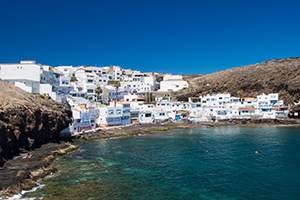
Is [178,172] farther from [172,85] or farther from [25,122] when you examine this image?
[172,85]

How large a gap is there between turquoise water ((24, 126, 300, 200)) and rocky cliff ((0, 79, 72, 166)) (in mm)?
6560

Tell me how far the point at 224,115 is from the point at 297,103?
1233 inches

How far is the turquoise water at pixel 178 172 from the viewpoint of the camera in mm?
23500

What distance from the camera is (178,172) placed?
30203 mm

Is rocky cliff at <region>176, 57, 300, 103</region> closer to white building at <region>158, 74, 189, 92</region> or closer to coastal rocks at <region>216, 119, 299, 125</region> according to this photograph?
white building at <region>158, 74, 189, 92</region>

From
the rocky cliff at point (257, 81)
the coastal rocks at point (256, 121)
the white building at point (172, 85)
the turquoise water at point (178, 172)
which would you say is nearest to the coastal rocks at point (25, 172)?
the turquoise water at point (178, 172)

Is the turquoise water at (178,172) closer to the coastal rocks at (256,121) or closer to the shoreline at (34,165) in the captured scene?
the shoreline at (34,165)

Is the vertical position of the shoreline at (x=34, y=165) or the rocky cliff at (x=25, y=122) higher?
the rocky cliff at (x=25, y=122)

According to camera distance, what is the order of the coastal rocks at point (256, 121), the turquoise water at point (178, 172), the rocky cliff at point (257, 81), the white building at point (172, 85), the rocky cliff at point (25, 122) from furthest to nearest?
the white building at point (172, 85) → the rocky cliff at point (257, 81) → the coastal rocks at point (256, 121) → the rocky cliff at point (25, 122) → the turquoise water at point (178, 172)

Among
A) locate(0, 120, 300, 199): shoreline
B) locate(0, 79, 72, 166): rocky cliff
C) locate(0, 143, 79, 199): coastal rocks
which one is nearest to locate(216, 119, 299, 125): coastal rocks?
locate(0, 120, 300, 199): shoreline

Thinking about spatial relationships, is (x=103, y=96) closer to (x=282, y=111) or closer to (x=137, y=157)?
(x=137, y=157)

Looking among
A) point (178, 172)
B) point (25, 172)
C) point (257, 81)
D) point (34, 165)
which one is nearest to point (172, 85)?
point (257, 81)

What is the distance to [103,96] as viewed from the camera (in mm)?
89188

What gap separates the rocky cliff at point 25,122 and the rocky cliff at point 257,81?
6441cm
